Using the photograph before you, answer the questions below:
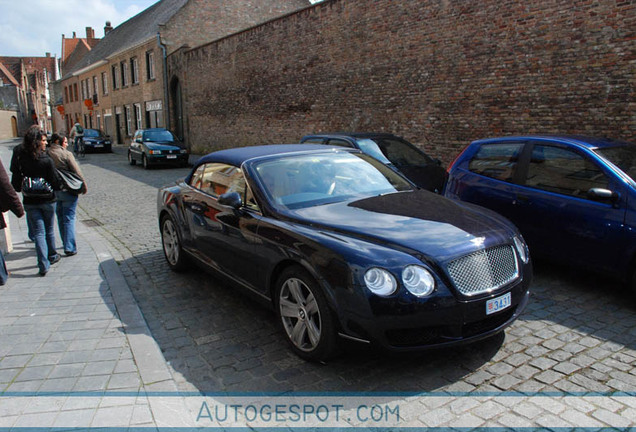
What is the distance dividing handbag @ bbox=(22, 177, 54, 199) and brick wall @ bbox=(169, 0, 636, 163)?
9.22 metres

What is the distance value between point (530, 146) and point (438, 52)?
25.1 ft

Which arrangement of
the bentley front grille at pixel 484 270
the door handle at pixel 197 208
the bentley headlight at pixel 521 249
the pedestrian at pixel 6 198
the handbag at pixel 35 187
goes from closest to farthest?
the bentley front grille at pixel 484 270 → the bentley headlight at pixel 521 249 → the door handle at pixel 197 208 → the pedestrian at pixel 6 198 → the handbag at pixel 35 187

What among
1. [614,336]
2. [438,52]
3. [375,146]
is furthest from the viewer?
[438,52]

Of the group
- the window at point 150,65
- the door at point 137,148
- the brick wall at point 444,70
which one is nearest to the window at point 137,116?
the window at point 150,65

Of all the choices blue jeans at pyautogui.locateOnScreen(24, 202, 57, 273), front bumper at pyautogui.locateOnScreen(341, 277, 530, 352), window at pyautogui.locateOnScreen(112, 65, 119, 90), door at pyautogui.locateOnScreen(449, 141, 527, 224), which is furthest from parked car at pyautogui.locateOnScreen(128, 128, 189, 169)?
window at pyautogui.locateOnScreen(112, 65, 119, 90)

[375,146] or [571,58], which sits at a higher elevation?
[571,58]

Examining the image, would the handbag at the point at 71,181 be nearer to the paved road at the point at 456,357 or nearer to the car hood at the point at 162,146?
the paved road at the point at 456,357

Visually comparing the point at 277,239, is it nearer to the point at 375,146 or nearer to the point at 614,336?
the point at 614,336

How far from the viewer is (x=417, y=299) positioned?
3080 mm

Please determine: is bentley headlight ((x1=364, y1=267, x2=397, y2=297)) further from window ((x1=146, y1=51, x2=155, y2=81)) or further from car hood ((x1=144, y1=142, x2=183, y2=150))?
window ((x1=146, y1=51, x2=155, y2=81))

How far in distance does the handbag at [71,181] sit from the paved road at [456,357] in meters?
1.96

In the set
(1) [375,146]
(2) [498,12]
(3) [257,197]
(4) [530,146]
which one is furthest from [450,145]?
(3) [257,197]

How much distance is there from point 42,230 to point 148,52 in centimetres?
2946

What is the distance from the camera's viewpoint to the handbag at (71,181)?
630 centimetres
